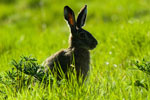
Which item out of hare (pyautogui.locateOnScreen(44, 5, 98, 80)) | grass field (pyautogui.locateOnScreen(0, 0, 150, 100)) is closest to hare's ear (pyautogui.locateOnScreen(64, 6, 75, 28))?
hare (pyautogui.locateOnScreen(44, 5, 98, 80))

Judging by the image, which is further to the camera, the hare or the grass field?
the hare

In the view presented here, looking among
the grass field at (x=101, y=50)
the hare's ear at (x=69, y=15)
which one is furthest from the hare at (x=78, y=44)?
the grass field at (x=101, y=50)

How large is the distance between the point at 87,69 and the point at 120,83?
1213mm

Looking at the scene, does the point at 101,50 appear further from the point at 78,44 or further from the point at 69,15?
the point at 69,15

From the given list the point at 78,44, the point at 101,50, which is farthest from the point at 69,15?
the point at 101,50

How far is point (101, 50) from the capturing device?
251 inches

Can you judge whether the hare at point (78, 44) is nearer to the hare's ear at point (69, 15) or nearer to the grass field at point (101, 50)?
the hare's ear at point (69, 15)

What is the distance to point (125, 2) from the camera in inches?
473

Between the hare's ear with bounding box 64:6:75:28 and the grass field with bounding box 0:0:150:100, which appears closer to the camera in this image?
the grass field with bounding box 0:0:150:100

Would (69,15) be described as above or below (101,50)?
above

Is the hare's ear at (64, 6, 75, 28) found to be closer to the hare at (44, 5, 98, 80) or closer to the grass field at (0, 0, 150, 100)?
the hare at (44, 5, 98, 80)

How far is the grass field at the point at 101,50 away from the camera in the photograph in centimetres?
359

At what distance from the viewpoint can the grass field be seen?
11.8 feet

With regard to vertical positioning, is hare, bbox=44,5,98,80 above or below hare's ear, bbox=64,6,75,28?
below
